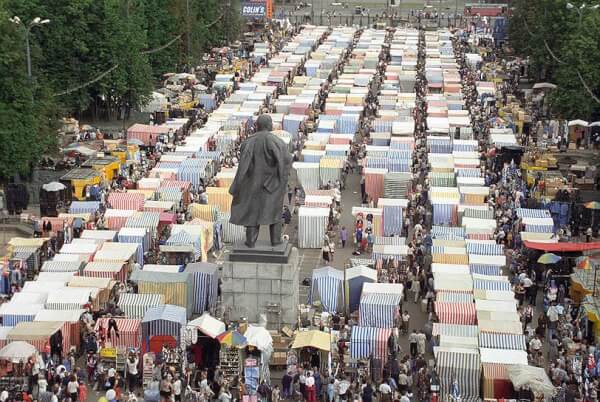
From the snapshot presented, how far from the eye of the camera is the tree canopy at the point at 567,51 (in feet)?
183

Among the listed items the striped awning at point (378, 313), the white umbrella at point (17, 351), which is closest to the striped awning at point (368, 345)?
the striped awning at point (378, 313)

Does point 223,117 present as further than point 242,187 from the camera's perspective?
Yes

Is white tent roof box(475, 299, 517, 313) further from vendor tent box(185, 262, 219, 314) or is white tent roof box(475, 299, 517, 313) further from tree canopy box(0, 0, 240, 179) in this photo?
tree canopy box(0, 0, 240, 179)

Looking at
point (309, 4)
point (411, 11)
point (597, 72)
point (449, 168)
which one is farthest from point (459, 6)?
point (449, 168)

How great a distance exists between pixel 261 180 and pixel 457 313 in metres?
6.76

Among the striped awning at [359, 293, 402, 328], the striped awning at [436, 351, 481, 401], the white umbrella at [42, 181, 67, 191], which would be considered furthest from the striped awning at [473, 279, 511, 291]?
the white umbrella at [42, 181, 67, 191]

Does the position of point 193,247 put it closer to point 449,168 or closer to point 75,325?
point 75,325

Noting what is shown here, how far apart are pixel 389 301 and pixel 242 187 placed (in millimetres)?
5844

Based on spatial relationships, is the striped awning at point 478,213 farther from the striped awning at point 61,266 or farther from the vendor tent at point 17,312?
the vendor tent at point 17,312

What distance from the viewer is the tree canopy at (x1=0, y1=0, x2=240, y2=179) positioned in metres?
46.6

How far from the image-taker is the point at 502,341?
1147 inches

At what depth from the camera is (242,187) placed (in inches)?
1125

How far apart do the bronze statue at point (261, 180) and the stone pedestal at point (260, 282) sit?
2.10ft

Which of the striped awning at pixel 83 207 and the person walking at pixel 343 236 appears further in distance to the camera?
the striped awning at pixel 83 207
